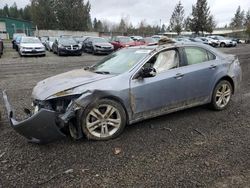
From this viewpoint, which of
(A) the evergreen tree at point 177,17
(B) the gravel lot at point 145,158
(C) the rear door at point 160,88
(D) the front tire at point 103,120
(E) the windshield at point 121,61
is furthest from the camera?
(A) the evergreen tree at point 177,17

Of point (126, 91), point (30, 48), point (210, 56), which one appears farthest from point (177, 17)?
point (126, 91)

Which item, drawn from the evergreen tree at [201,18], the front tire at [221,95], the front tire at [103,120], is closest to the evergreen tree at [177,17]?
the evergreen tree at [201,18]

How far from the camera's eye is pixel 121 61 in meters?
4.86

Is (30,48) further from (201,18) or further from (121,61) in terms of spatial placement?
(201,18)

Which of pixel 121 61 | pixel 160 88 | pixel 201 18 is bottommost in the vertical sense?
pixel 160 88

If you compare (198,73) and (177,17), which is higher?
(177,17)

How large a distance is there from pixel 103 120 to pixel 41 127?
97 centimetres

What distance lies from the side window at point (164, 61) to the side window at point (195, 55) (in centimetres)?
31

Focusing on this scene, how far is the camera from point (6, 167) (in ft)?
10.9

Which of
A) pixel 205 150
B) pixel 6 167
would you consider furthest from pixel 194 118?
pixel 6 167

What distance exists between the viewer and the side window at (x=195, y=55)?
5.00m

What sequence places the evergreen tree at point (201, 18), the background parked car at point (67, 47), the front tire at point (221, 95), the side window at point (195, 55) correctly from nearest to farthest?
the side window at point (195, 55)
the front tire at point (221, 95)
the background parked car at point (67, 47)
the evergreen tree at point (201, 18)

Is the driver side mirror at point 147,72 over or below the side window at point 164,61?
below

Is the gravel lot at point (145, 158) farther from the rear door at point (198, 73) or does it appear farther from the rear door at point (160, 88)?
the rear door at point (198, 73)
